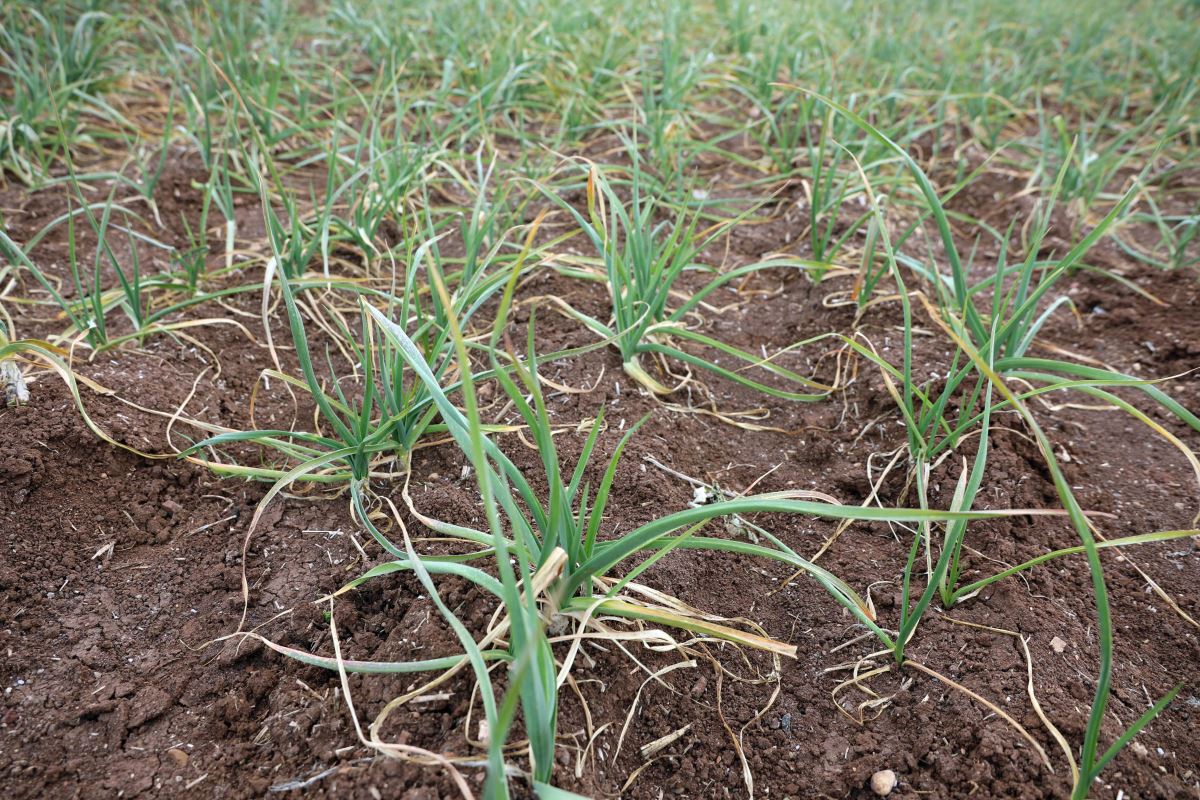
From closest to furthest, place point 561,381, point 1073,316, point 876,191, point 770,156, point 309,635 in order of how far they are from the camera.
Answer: point 309,635 < point 561,381 < point 1073,316 < point 876,191 < point 770,156

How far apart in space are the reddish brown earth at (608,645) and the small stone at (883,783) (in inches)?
0.5

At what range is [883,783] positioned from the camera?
108 centimetres

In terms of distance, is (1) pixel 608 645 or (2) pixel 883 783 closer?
(2) pixel 883 783

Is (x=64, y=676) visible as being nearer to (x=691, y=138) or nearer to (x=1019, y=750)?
(x=1019, y=750)

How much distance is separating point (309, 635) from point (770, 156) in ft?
6.56

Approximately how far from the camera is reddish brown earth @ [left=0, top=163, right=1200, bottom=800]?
1071mm

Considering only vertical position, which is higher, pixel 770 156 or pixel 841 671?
pixel 770 156

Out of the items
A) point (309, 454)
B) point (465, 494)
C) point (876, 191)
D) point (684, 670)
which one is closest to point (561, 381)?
point (465, 494)

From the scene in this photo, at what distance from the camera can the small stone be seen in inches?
42.4

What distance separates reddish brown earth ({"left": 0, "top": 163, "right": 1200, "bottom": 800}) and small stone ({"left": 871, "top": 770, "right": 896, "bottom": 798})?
13mm

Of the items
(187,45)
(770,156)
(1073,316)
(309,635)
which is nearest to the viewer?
(309,635)

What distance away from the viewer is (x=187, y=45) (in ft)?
9.80

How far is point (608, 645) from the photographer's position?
1.19 metres

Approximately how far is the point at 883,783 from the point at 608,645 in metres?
0.41
